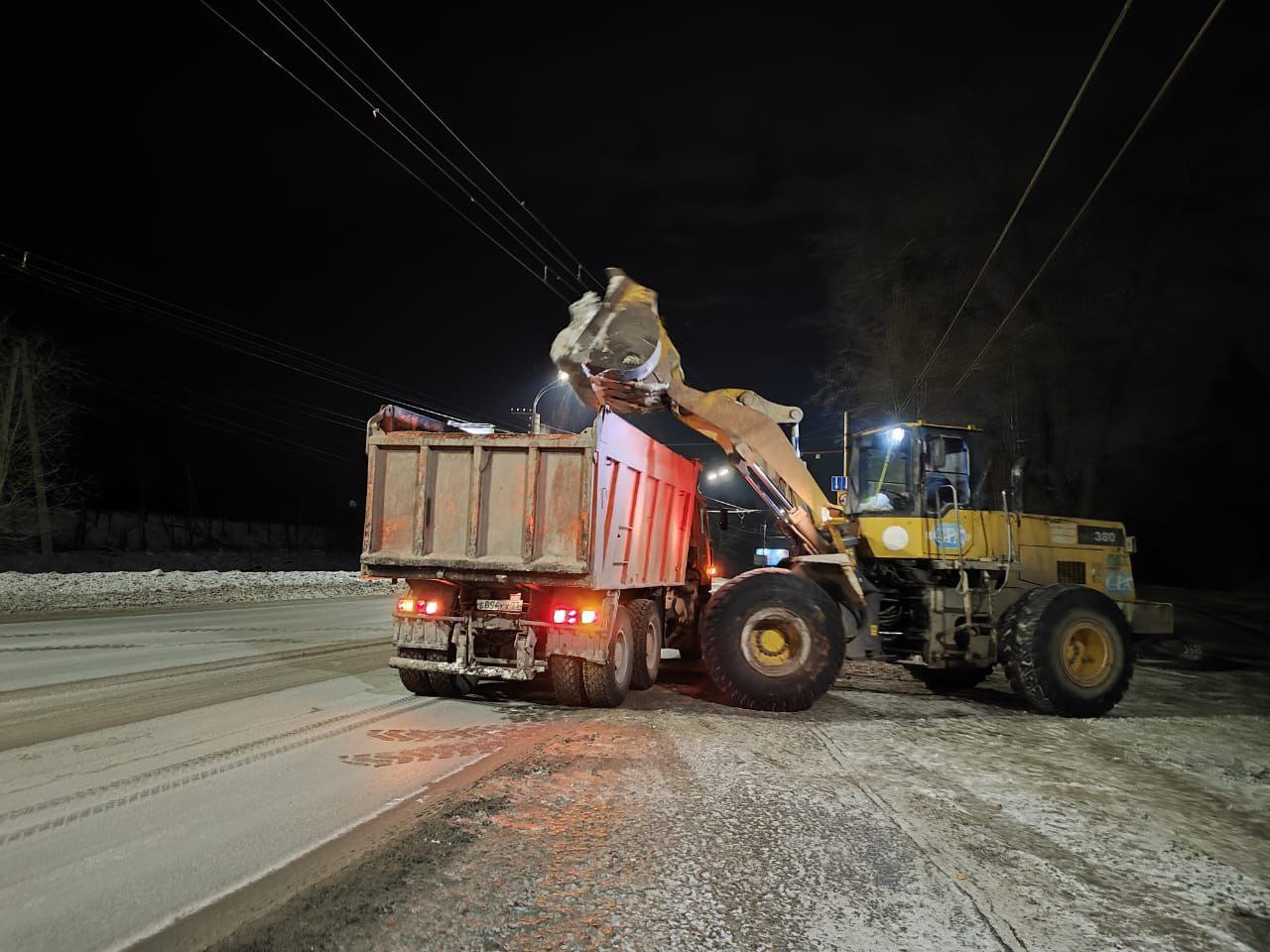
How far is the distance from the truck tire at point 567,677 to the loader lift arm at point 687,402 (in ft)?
9.95

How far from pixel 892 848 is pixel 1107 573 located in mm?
6760

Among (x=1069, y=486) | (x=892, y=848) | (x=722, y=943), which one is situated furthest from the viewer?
(x=1069, y=486)

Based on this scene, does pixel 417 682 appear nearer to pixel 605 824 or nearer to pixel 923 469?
pixel 605 824

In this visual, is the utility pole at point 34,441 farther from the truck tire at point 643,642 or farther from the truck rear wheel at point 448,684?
the truck tire at point 643,642

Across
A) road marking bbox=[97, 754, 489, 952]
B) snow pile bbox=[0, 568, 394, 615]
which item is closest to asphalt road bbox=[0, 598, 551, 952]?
road marking bbox=[97, 754, 489, 952]

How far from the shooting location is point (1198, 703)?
948cm

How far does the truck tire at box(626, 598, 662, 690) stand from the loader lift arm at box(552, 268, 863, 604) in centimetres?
203

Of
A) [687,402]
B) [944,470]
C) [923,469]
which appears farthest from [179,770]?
[944,470]

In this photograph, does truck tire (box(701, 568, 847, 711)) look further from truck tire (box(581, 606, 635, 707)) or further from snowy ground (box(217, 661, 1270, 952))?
truck tire (box(581, 606, 635, 707))

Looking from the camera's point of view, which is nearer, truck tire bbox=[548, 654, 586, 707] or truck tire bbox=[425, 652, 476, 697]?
truck tire bbox=[548, 654, 586, 707]

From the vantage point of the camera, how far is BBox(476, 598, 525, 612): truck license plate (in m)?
7.44

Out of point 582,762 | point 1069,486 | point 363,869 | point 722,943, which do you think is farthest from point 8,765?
point 1069,486

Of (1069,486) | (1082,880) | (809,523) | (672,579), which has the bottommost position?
(1082,880)

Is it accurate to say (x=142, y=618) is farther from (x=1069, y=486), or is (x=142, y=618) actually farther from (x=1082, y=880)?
(x=1069, y=486)
